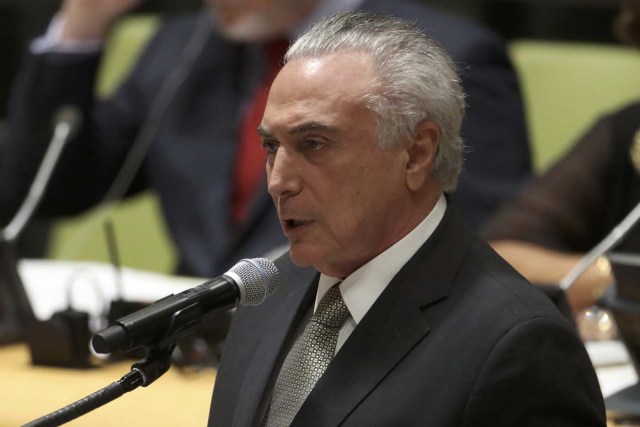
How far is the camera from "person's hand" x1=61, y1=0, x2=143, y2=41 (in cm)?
276

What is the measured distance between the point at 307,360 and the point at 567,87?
1.61m

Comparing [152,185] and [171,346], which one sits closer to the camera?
[171,346]

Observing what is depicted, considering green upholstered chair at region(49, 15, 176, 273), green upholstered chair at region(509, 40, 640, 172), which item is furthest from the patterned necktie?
green upholstered chair at region(49, 15, 176, 273)

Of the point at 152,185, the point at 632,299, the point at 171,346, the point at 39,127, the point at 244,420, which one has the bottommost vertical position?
the point at 152,185

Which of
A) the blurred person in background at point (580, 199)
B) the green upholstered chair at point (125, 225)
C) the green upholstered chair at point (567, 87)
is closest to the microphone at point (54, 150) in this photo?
the green upholstered chair at point (125, 225)

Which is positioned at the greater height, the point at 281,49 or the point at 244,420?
the point at 244,420

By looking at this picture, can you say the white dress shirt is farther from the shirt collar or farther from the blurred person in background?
the blurred person in background

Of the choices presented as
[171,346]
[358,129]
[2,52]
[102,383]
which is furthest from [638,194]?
[2,52]

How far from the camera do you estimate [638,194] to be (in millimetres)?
2250

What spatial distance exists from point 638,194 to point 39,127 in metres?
1.26

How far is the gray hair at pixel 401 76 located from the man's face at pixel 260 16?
4.46 ft

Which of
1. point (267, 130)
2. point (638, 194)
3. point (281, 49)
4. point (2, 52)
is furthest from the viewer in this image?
point (2, 52)

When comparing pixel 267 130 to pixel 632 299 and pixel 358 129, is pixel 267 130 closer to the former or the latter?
pixel 358 129

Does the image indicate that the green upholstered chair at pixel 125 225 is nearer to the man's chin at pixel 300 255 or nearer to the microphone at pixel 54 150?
the microphone at pixel 54 150
